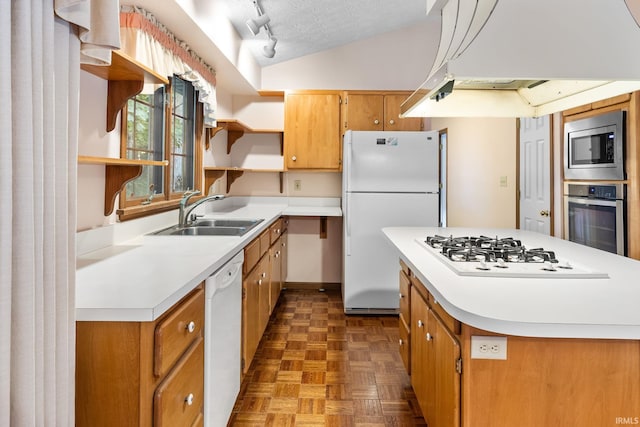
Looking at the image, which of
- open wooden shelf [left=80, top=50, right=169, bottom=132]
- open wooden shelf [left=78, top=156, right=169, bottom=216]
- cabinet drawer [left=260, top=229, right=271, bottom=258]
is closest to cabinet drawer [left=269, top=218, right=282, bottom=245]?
cabinet drawer [left=260, top=229, right=271, bottom=258]

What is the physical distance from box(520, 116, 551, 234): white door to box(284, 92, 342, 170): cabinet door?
1828 millimetres

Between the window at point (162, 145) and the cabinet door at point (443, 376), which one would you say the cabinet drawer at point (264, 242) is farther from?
the cabinet door at point (443, 376)

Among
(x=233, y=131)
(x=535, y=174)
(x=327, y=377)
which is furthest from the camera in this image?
(x=233, y=131)

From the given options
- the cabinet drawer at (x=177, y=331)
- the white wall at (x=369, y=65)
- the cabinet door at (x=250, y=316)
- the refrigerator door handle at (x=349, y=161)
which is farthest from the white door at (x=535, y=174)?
the cabinet drawer at (x=177, y=331)

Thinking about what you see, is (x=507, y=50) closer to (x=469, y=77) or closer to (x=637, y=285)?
(x=469, y=77)

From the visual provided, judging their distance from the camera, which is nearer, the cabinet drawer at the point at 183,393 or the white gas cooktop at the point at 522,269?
the cabinet drawer at the point at 183,393

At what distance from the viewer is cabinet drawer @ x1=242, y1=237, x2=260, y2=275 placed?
2.06m

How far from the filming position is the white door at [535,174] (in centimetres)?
338

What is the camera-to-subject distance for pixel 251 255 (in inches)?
87.4

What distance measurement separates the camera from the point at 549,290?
3.82ft

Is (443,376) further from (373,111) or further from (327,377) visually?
(373,111)

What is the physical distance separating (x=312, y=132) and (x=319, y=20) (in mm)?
1041

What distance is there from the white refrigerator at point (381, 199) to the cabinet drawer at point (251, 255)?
122cm

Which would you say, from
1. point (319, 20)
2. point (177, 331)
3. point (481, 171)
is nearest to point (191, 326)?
point (177, 331)
